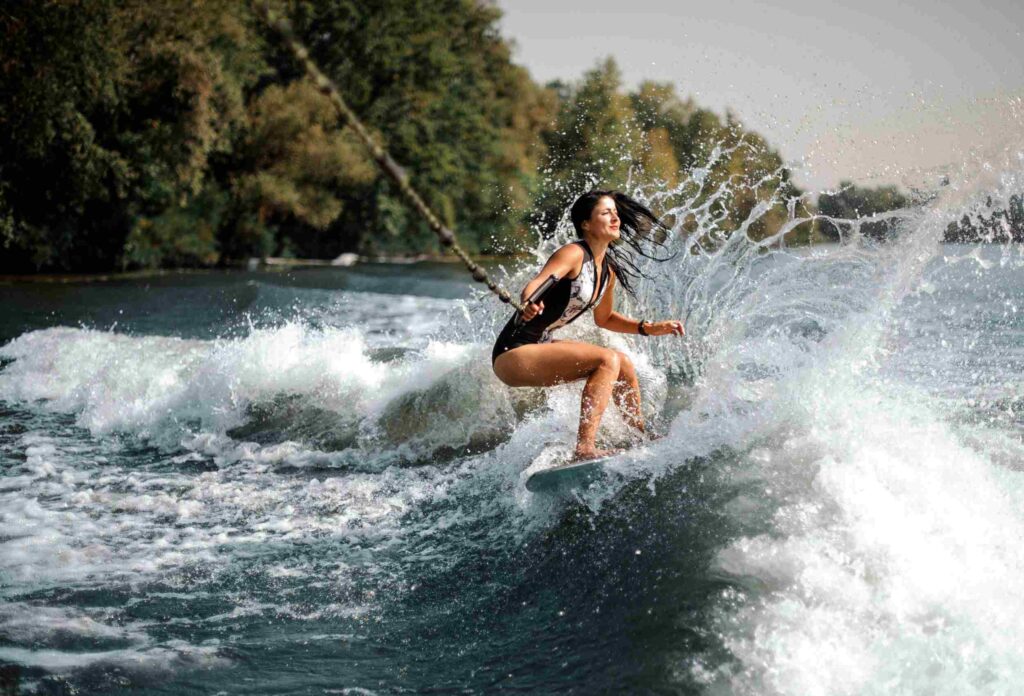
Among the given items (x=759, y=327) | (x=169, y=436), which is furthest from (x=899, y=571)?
(x=759, y=327)

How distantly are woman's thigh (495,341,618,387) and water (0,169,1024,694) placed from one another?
0.58 meters

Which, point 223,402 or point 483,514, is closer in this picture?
point 483,514

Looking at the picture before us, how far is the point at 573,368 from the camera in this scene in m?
5.89

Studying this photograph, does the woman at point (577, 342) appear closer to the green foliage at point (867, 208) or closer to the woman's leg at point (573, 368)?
the woman's leg at point (573, 368)

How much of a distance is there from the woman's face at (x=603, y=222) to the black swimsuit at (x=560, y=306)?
0.11 m

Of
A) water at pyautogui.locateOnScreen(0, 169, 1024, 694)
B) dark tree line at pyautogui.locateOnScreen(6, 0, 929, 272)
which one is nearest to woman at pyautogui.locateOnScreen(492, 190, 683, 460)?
water at pyautogui.locateOnScreen(0, 169, 1024, 694)

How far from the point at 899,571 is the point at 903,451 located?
994 millimetres

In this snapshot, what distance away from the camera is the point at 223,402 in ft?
31.2

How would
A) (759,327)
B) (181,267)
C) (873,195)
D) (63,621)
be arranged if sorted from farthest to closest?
(181,267) → (759,327) → (873,195) → (63,621)

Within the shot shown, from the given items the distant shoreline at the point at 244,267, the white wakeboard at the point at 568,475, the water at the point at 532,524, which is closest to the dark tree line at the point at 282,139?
the distant shoreline at the point at 244,267

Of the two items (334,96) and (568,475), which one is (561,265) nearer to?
(568,475)

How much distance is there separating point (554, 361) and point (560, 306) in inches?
12.6

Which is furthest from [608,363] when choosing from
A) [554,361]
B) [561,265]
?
[561,265]

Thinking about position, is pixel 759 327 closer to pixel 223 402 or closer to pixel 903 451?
pixel 223 402
